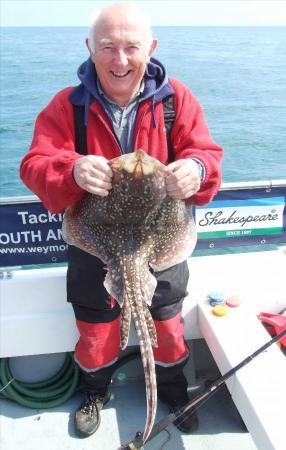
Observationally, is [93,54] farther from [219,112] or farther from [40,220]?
[219,112]

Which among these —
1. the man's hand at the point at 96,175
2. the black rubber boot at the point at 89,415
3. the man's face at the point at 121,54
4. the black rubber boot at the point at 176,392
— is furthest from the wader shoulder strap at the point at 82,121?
the black rubber boot at the point at 89,415

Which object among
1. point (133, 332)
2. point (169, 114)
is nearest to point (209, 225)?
point (133, 332)

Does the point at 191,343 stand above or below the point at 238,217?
below

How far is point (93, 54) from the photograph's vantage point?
246cm

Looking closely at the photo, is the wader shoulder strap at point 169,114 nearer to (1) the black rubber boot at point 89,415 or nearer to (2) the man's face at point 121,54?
(2) the man's face at point 121,54

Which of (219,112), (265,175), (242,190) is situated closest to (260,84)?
(219,112)

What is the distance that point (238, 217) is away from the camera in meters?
3.68

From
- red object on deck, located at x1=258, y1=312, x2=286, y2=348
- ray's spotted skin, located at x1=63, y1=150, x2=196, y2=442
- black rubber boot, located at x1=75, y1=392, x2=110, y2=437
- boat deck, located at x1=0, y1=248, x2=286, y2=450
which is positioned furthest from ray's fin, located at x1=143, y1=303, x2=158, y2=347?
black rubber boot, located at x1=75, y1=392, x2=110, y2=437

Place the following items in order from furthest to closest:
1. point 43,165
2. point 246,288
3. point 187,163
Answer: point 246,288, point 43,165, point 187,163

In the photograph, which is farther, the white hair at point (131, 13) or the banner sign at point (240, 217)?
the banner sign at point (240, 217)

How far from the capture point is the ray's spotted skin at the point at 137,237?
206 cm

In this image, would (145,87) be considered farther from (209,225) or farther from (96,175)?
(209,225)

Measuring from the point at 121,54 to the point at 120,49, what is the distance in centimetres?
3

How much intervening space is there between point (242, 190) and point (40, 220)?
1624 millimetres
